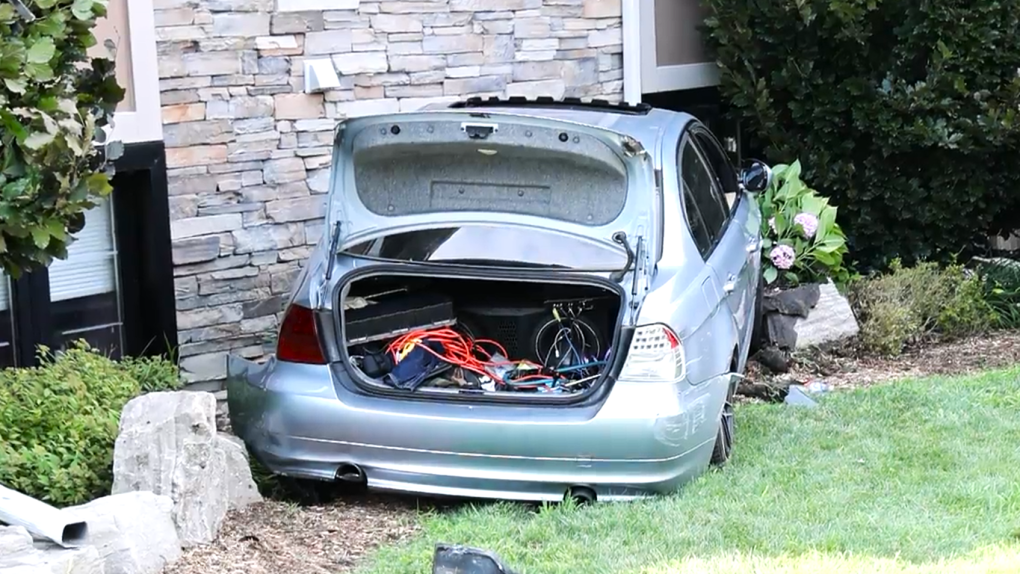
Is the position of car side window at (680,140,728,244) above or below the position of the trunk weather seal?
above

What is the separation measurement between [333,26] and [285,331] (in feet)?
10.0

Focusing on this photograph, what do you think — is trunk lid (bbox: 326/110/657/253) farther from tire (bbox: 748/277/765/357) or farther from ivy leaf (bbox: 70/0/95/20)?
tire (bbox: 748/277/765/357)

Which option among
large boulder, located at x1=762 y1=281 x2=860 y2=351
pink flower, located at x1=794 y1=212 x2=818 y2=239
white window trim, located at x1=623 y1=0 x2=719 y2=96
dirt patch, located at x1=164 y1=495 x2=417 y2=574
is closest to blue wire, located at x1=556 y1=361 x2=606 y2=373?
dirt patch, located at x1=164 y1=495 x2=417 y2=574

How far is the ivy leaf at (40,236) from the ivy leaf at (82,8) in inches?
32.7

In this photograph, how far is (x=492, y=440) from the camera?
5.56 meters

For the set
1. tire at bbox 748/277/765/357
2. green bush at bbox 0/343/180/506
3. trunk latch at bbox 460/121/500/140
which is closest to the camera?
green bush at bbox 0/343/180/506

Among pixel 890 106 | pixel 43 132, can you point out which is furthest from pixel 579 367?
→ pixel 890 106

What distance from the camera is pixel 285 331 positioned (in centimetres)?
597

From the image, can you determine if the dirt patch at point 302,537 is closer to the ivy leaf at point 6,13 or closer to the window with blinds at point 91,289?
the ivy leaf at point 6,13

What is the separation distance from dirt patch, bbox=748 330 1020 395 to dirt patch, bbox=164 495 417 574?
333 centimetres

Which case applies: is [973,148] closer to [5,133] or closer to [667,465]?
[667,465]

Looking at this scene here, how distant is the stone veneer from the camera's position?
25.5 ft

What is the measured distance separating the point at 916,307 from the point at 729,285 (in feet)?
11.5

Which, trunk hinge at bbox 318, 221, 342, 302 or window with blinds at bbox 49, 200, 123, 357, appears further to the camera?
window with blinds at bbox 49, 200, 123, 357
